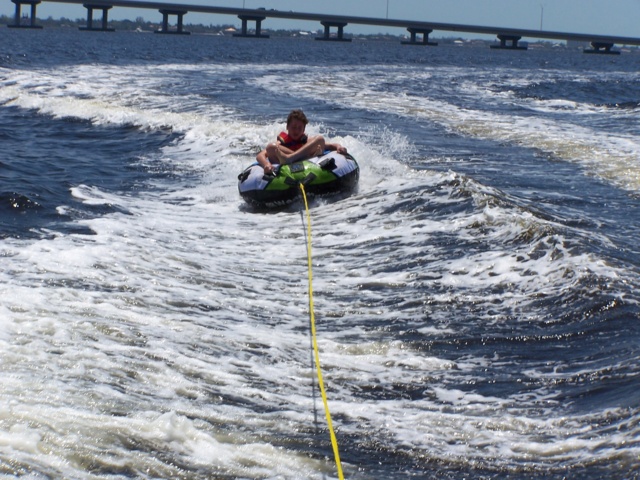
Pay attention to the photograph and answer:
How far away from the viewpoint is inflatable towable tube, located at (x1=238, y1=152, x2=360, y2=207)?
943cm

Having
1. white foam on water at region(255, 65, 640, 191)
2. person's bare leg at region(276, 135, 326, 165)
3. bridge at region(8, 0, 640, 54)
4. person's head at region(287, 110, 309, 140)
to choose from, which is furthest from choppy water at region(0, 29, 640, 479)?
bridge at region(8, 0, 640, 54)

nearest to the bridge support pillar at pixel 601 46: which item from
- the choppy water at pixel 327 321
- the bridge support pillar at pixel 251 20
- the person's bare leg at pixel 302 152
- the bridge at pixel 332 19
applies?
the bridge at pixel 332 19

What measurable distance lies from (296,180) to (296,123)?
869 mm

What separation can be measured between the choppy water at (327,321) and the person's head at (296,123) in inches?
40.9

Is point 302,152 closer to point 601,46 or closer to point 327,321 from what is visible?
point 327,321

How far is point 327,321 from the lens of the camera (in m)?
5.66

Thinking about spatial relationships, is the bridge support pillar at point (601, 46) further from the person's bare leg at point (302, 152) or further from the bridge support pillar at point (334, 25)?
the person's bare leg at point (302, 152)

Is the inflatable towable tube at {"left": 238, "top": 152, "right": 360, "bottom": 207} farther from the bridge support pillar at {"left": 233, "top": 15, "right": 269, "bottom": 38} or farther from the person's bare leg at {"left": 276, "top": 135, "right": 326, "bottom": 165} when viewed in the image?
the bridge support pillar at {"left": 233, "top": 15, "right": 269, "bottom": 38}

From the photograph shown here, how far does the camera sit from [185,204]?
9.83 meters

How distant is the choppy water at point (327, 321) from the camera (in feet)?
12.2

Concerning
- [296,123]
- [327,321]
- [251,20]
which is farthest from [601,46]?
[327,321]

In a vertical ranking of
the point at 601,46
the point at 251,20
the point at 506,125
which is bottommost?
the point at 506,125

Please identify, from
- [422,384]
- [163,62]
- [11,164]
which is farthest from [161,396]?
[163,62]

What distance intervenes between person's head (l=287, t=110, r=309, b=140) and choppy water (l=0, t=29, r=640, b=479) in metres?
1.04
